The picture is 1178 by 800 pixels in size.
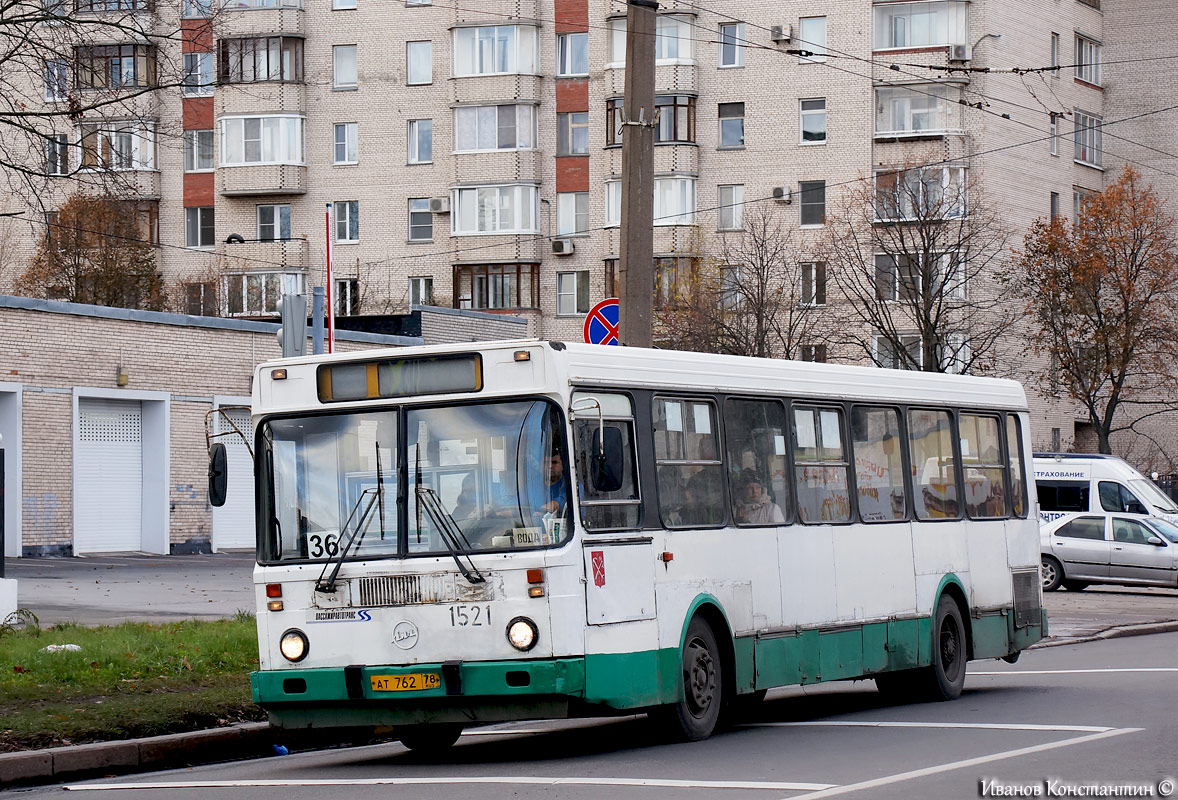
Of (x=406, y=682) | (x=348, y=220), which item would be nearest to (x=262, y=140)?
(x=348, y=220)

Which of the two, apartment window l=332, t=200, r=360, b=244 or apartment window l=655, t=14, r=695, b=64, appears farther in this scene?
apartment window l=332, t=200, r=360, b=244

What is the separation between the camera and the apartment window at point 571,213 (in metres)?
65.9

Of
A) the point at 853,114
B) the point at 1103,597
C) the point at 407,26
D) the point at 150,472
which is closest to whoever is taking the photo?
the point at 1103,597

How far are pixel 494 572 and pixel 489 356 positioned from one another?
130 centimetres

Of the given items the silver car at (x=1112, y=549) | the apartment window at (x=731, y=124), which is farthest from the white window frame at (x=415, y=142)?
the silver car at (x=1112, y=549)

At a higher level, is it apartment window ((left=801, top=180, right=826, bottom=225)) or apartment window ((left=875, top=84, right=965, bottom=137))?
apartment window ((left=875, top=84, right=965, bottom=137))

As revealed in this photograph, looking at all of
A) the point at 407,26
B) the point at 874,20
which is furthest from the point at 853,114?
the point at 407,26

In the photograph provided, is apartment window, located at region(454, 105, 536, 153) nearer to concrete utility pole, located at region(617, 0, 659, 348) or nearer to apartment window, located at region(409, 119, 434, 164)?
apartment window, located at region(409, 119, 434, 164)

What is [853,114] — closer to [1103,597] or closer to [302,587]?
[1103,597]

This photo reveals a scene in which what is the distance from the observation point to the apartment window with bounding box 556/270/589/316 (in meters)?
65.8

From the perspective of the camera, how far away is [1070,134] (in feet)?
209

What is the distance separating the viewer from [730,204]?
63969 mm

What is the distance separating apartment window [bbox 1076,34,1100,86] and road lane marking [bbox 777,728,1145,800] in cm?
5734

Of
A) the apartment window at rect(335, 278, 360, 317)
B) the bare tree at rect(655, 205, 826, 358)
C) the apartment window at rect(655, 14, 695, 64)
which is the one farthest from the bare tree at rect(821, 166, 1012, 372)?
the apartment window at rect(335, 278, 360, 317)
